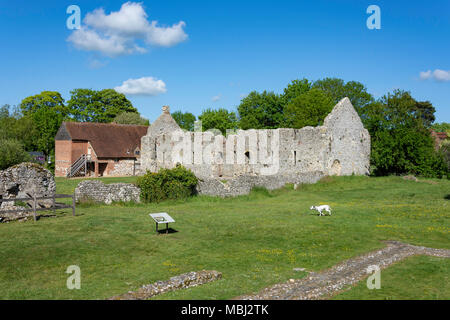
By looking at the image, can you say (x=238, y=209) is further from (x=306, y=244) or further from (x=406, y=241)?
(x=406, y=241)

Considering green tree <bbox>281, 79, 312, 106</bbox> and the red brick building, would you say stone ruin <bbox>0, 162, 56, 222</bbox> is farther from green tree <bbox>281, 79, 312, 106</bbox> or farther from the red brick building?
green tree <bbox>281, 79, 312, 106</bbox>

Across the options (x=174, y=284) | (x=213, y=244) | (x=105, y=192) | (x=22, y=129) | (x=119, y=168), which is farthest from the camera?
(x=22, y=129)

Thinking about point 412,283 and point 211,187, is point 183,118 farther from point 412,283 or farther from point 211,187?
point 412,283

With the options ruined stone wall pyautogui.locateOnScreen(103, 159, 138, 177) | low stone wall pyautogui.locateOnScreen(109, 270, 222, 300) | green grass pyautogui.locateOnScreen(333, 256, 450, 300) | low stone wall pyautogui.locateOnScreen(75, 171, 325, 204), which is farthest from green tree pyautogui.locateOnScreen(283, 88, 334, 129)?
low stone wall pyautogui.locateOnScreen(109, 270, 222, 300)

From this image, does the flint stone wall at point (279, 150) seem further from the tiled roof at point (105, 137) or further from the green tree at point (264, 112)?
the green tree at point (264, 112)

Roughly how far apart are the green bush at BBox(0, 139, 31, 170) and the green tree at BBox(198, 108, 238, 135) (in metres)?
33.0

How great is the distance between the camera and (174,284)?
9.45 m

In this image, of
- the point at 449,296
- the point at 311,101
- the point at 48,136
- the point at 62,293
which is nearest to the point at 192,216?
the point at 62,293

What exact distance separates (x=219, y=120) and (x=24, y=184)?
47780 millimetres

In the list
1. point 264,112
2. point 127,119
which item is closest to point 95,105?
point 127,119

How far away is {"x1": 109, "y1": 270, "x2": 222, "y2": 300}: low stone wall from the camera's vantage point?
338 inches

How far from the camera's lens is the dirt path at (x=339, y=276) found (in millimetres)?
8747
